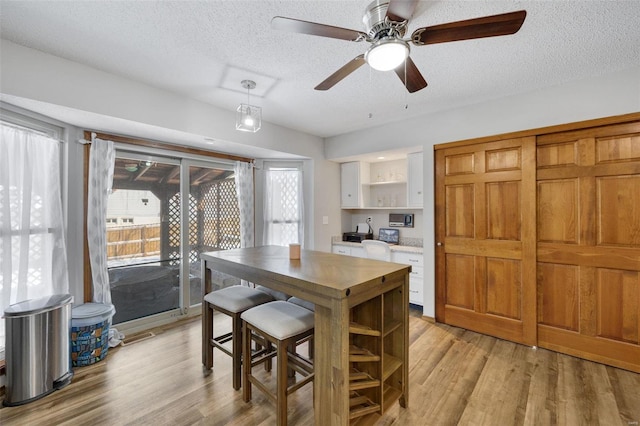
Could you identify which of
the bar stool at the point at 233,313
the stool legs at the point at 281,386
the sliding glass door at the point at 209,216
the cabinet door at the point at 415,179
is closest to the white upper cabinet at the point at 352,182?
the cabinet door at the point at 415,179

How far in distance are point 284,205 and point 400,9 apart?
3.19m

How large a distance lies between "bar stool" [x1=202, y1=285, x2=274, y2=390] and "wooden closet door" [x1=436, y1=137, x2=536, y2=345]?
2186mm

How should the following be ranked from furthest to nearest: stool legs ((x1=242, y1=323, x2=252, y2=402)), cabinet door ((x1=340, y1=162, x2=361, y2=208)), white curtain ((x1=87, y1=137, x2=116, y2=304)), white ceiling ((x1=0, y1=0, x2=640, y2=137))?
cabinet door ((x1=340, y1=162, x2=361, y2=208)), white curtain ((x1=87, y1=137, x2=116, y2=304)), stool legs ((x1=242, y1=323, x2=252, y2=402)), white ceiling ((x1=0, y1=0, x2=640, y2=137))

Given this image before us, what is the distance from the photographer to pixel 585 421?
5.73 feet

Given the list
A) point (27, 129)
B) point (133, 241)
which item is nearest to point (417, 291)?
point (133, 241)

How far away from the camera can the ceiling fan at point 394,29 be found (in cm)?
127

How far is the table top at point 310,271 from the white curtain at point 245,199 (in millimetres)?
1438

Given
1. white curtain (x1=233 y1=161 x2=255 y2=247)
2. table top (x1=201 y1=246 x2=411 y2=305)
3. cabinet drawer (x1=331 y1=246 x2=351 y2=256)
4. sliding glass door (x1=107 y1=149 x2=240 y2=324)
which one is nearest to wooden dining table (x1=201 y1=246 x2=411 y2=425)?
table top (x1=201 y1=246 x2=411 y2=305)

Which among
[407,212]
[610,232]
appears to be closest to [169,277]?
[407,212]

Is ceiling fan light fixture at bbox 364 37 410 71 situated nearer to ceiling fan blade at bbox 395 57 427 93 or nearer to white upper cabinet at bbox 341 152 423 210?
ceiling fan blade at bbox 395 57 427 93

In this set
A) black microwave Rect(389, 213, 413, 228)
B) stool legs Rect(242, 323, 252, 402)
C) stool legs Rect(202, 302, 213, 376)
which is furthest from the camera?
black microwave Rect(389, 213, 413, 228)

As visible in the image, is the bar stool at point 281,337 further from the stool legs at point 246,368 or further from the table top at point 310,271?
the table top at point 310,271

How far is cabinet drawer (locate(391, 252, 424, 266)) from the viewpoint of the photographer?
3.51 m

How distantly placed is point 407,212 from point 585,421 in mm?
2824
